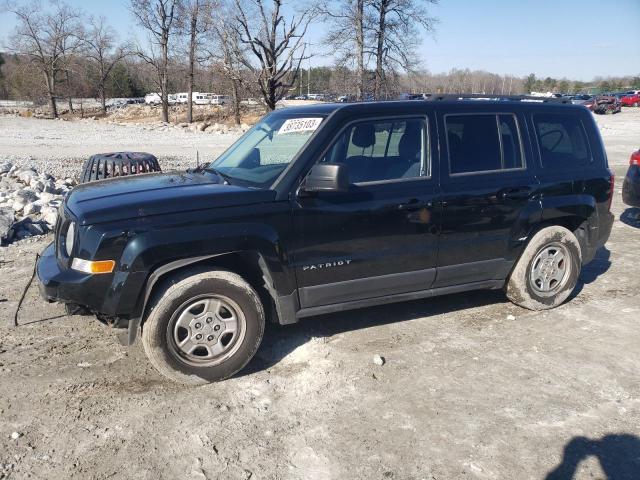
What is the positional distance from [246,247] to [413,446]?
1.69 meters

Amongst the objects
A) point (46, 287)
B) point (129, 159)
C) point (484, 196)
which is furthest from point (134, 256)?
point (129, 159)

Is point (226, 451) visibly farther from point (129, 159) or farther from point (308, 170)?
point (129, 159)

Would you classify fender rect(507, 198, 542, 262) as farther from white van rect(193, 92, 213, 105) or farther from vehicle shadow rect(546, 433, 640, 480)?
white van rect(193, 92, 213, 105)

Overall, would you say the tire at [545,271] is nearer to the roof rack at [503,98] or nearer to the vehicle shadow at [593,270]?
the vehicle shadow at [593,270]

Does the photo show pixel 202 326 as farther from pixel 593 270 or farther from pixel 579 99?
pixel 579 99

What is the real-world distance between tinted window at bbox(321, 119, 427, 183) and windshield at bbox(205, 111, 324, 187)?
0.28 metres

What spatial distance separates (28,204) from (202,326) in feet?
19.8

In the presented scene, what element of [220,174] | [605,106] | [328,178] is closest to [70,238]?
[220,174]

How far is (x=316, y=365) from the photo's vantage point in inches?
162

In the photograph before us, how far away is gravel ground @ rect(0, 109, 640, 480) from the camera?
3008mm

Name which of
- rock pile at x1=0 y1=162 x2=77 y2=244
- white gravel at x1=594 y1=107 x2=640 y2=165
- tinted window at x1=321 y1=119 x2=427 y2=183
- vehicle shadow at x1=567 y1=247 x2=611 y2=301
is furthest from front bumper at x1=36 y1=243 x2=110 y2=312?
white gravel at x1=594 y1=107 x2=640 y2=165

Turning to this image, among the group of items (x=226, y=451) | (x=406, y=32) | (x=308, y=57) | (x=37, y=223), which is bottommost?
(x=226, y=451)

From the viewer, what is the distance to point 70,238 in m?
3.73

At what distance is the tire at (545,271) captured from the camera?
498 centimetres
